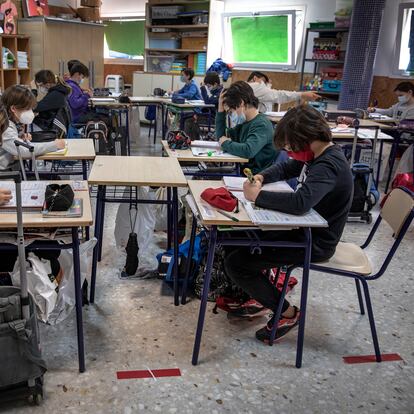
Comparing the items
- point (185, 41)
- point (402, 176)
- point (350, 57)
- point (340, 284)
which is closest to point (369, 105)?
point (350, 57)

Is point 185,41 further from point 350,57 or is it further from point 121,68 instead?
point 350,57

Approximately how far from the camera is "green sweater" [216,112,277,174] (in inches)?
117

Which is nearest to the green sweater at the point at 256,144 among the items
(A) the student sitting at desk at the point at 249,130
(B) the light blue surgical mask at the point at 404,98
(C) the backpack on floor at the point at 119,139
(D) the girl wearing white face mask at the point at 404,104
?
(A) the student sitting at desk at the point at 249,130

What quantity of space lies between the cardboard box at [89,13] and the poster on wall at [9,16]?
1399 mm

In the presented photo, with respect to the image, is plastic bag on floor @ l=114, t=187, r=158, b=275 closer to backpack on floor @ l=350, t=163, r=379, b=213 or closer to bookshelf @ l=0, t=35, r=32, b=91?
backpack on floor @ l=350, t=163, r=379, b=213

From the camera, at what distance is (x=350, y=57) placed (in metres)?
6.13

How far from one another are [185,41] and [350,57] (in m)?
3.25


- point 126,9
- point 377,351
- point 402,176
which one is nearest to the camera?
point 377,351

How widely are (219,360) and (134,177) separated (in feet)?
3.06

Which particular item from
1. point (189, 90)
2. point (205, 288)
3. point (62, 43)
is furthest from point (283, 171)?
point (62, 43)

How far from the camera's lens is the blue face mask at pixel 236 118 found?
3.10 m

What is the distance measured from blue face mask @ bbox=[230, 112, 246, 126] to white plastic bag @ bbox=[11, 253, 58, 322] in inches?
68.8

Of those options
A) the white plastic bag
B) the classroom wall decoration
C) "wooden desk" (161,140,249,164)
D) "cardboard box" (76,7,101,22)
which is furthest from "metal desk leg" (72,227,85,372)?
"cardboard box" (76,7,101,22)

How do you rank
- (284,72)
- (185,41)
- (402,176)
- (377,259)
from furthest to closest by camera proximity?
(185,41)
(284,72)
(402,176)
(377,259)
